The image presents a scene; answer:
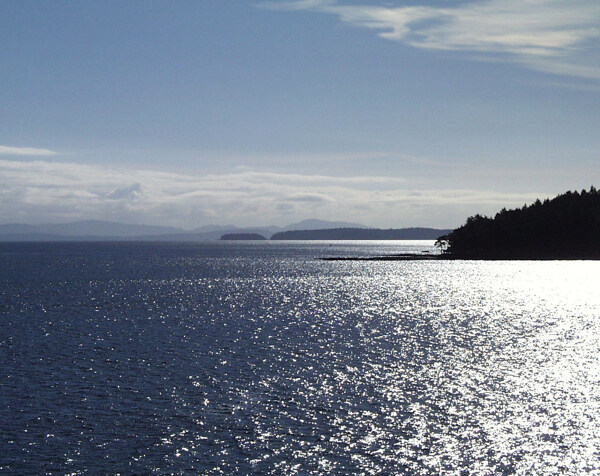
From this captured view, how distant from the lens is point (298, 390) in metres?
43.9

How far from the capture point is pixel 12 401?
39969mm

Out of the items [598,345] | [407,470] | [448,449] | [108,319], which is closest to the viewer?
[407,470]

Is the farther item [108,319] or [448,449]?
[108,319]

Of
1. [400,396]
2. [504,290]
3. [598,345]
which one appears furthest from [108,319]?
[504,290]

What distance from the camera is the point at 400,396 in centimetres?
4253

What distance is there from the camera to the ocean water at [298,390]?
1208 inches

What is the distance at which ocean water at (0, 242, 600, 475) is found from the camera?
30688mm

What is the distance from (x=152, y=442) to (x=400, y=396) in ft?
56.7

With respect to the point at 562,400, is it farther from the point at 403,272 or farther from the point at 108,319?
the point at 403,272

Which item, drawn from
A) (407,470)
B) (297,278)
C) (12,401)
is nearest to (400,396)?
(407,470)

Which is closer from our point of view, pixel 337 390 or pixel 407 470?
pixel 407 470

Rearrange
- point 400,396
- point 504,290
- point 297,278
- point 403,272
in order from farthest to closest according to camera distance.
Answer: point 403,272, point 297,278, point 504,290, point 400,396

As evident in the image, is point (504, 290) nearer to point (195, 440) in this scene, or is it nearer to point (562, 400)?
point (562, 400)

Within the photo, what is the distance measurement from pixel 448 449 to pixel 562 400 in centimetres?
1367
